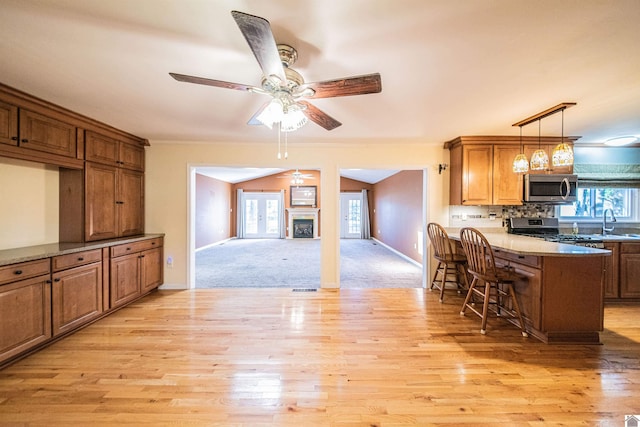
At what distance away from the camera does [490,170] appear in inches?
138

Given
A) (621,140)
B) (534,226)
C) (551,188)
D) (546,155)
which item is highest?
(621,140)

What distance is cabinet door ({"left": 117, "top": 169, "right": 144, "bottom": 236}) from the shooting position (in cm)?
333

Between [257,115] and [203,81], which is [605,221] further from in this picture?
[203,81]

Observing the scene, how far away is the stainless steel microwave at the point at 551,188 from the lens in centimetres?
337

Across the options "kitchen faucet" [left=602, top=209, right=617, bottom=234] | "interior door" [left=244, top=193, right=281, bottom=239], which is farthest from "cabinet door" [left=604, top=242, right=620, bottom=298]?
"interior door" [left=244, top=193, right=281, bottom=239]

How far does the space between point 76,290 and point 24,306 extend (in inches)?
16.9

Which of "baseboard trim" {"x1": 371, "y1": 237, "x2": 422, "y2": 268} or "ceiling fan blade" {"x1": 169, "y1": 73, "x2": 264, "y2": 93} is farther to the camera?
"baseboard trim" {"x1": 371, "y1": 237, "x2": 422, "y2": 268}

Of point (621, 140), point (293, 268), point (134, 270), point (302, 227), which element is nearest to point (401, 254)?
point (293, 268)

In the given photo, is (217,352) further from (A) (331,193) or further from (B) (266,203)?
(B) (266,203)

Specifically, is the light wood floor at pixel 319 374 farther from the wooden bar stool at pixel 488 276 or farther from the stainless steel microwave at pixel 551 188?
the stainless steel microwave at pixel 551 188

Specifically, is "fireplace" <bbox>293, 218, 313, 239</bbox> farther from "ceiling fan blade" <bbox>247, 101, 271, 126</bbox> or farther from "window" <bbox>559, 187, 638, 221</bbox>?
"ceiling fan blade" <bbox>247, 101, 271, 126</bbox>

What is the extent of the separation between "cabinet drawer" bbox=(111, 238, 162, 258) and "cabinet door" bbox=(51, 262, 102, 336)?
227mm

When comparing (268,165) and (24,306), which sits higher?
(268,165)

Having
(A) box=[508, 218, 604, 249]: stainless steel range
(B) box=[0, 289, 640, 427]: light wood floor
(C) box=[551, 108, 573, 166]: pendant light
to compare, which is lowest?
(B) box=[0, 289, 640, 427]: light wood floor
